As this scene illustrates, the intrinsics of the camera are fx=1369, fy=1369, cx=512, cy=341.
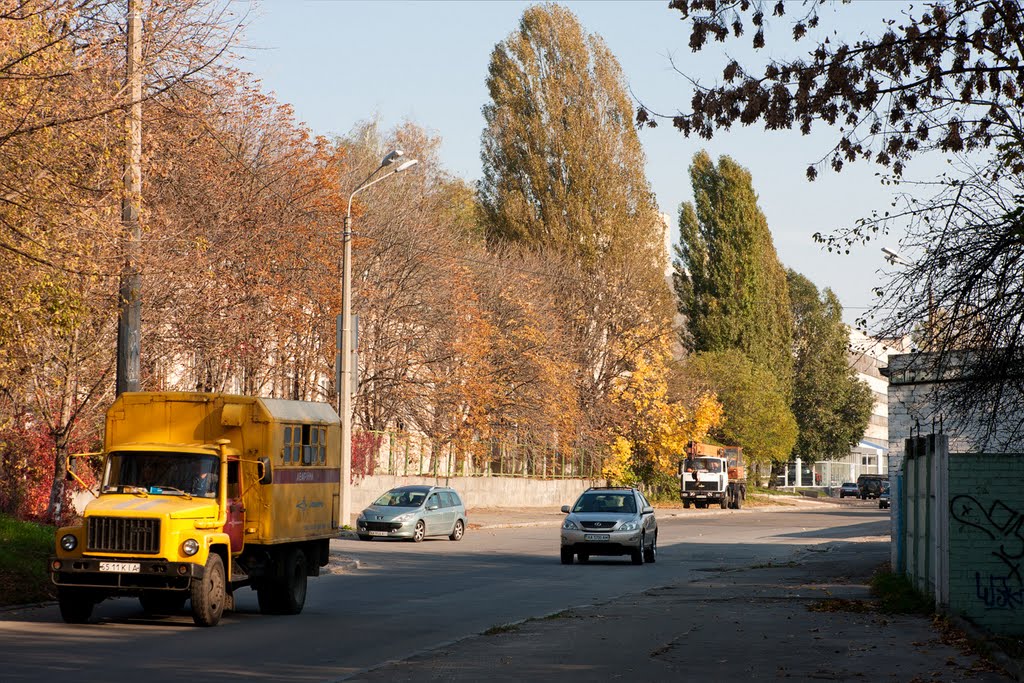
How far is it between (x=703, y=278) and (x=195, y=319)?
54453mm

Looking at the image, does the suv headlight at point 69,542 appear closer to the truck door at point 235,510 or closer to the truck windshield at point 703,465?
the truck door at point 235,510

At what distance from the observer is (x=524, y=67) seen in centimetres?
7025

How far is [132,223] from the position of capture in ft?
60.7

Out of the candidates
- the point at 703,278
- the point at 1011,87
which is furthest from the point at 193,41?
the point at 703,278

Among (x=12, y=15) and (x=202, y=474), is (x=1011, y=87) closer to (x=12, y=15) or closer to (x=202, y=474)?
(x=202, y=474)

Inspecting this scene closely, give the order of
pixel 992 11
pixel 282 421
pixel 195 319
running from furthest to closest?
pixel 195 319 < pixel 282 421 < pixel 992 11

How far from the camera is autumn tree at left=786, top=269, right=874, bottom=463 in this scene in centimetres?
10338

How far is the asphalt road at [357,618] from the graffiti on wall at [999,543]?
5.69 m

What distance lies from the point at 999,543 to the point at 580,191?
5264 cm

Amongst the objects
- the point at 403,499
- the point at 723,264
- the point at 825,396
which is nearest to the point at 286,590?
the point at 403,499

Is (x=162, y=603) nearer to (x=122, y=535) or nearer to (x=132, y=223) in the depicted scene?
(x=122, y=535)

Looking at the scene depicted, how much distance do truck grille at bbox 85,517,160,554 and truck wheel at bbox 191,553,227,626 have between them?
701mm

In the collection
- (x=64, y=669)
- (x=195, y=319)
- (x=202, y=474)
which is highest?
(x=195, y=319)

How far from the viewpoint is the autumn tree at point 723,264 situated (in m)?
82.8
